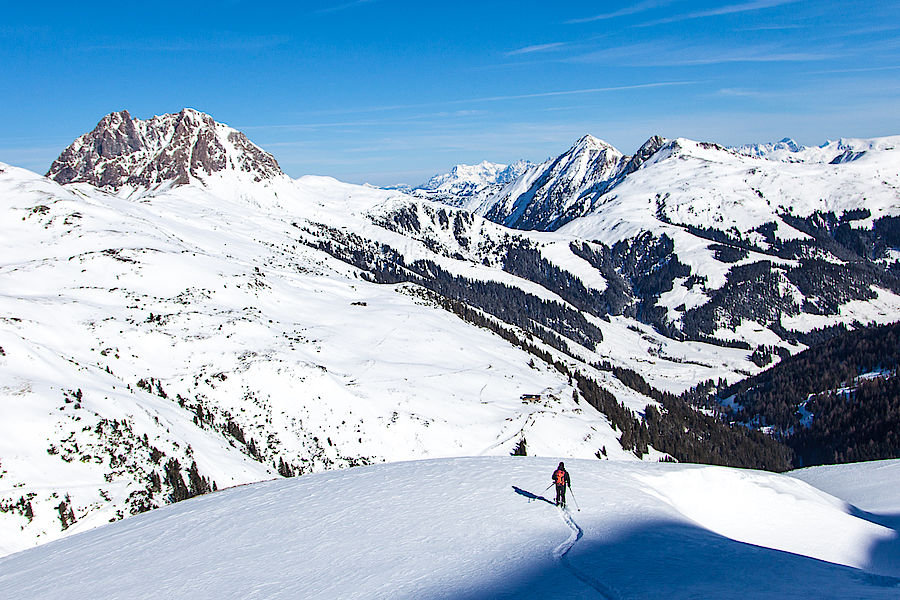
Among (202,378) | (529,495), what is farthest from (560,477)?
(202,378)

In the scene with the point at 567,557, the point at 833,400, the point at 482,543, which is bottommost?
the point at 833,400

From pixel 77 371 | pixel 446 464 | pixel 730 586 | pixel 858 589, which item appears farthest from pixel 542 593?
pixel 77 371

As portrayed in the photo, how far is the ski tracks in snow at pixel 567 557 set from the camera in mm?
15484

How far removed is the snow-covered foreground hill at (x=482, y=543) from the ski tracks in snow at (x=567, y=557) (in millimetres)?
75

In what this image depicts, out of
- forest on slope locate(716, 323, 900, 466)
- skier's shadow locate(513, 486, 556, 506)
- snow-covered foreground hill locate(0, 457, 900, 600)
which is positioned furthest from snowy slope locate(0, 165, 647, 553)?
forest on slope locate(716, 323, 900, 466)

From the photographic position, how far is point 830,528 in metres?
27.6

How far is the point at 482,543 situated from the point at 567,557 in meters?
3.30

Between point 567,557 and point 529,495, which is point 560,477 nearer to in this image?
point 529,495

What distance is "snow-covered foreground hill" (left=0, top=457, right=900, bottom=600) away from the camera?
16.8 meters

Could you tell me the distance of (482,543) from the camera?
20125 millimetres

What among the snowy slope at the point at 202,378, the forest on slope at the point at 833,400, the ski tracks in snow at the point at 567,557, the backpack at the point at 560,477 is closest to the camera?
the ski tracks in snow at the point at 567,557

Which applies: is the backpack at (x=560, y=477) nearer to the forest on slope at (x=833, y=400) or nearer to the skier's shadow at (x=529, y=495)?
the skier's shadow at (x=529, y=495)

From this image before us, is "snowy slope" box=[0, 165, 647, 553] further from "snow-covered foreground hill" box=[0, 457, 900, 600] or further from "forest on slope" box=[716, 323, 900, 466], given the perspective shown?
"forest on slope" box=[716, 323, 900, 466]

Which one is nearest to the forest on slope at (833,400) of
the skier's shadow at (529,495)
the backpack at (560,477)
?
the skier's shadow at (529,495)
